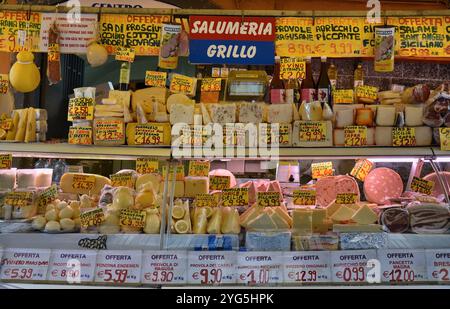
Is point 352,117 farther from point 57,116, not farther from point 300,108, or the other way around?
point 57,116

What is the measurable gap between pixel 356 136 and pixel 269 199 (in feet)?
2.55

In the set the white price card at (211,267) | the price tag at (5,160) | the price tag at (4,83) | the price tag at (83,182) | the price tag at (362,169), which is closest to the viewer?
the white price card at (211,267)

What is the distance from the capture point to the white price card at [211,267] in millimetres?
2979

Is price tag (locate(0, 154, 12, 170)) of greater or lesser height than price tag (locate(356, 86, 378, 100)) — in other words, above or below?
below

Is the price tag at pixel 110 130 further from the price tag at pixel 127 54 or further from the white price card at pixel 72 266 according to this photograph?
the white price card at pixel 72 266

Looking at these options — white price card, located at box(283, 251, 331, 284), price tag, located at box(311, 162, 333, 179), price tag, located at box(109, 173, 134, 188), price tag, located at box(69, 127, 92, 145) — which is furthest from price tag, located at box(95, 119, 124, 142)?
price tag, located at box(311, 162, 333, 179)

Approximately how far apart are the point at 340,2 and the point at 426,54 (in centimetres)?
204

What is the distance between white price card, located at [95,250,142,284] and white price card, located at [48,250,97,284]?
5 cm

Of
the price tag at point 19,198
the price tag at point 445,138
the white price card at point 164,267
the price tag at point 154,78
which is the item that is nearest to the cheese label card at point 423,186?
the price tag at point 445,138

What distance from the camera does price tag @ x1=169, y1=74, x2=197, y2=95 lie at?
3539 mm

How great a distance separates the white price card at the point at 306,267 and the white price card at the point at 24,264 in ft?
5.30

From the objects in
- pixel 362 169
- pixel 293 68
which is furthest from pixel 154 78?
pixel 362 169

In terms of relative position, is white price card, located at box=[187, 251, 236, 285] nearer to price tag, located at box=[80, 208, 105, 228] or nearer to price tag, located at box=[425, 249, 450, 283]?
price tag, located at box=[80, 208, 105, 228]

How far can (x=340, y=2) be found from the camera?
5391 mm
